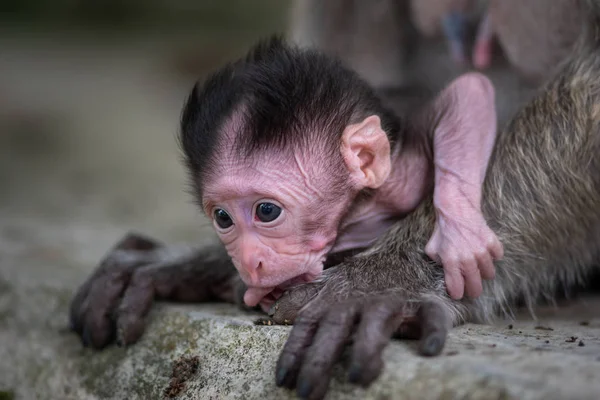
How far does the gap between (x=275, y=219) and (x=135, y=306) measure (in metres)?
0.64

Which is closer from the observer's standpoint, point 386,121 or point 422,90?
point 386,121

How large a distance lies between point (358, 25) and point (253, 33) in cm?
770

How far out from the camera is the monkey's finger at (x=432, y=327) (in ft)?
6.14

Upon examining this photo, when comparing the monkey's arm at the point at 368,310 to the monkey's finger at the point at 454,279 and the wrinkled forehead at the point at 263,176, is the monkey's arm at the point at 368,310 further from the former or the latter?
the wrinkled forehead at the point at 263,176

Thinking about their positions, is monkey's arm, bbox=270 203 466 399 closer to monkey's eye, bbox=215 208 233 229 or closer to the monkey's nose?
A: the monkey's nose

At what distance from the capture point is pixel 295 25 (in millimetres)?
4328

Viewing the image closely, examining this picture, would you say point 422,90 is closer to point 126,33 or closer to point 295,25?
point 295,25

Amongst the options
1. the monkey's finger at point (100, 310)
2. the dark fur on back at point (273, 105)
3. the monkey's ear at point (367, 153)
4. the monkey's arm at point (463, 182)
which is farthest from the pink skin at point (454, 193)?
the monkey's finger at point (100, 310)

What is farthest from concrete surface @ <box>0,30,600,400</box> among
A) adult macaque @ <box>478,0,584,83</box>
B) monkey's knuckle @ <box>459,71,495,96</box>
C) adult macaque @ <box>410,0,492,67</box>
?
adult macaque @ <box>410,0,492,67</box>

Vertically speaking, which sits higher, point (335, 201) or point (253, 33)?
point (253, 33)

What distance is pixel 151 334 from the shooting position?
2605 millimetres

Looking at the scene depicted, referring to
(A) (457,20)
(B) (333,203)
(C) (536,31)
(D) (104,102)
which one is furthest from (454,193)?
(D) (104,102)

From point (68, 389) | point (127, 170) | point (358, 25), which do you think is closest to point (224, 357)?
point (68, 389)

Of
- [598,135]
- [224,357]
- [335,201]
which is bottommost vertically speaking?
[224,357]
